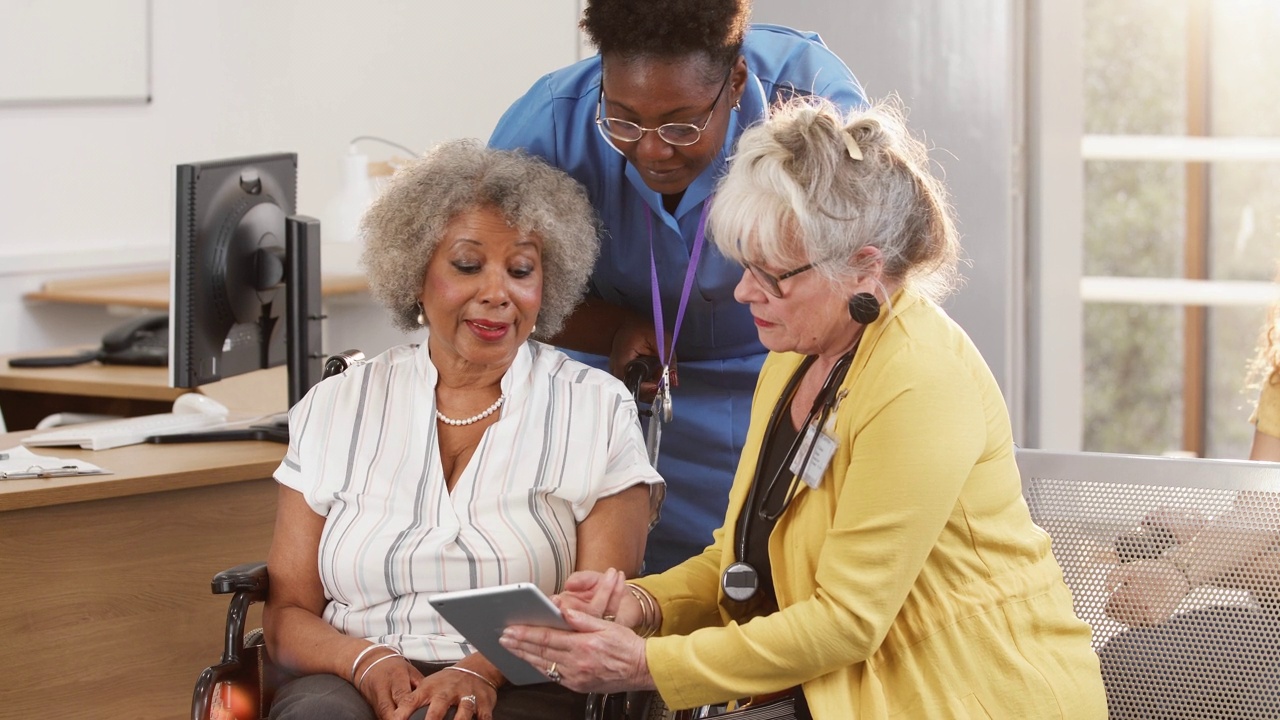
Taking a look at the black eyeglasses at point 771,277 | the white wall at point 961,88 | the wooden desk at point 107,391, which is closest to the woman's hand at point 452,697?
Answer: the black eyeglasses at point 771,277

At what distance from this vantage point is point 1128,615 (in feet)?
6.11

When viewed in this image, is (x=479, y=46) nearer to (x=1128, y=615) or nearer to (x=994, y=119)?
(x=994, y=119)

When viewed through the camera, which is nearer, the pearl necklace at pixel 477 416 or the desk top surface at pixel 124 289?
the pearl necklace at pixel 477 416

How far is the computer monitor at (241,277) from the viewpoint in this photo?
2666 mm

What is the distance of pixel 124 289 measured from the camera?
4.54 metres

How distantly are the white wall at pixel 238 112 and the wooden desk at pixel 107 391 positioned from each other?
0.76 metres

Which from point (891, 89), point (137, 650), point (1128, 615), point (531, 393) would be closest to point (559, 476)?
point (531, 393)

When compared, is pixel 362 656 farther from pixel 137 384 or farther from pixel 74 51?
pixel 74 51

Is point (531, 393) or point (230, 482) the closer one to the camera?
point (531, 393)

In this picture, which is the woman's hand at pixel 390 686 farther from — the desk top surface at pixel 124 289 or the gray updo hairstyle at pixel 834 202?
the desk top surface at pixel 124 289

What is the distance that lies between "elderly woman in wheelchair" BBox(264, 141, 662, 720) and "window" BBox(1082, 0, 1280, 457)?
3188 mm

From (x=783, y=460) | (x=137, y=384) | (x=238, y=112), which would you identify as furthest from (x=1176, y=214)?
(x=783, y=460)

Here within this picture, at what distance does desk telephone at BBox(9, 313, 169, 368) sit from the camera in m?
3.71

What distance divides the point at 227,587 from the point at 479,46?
11.1 ft
